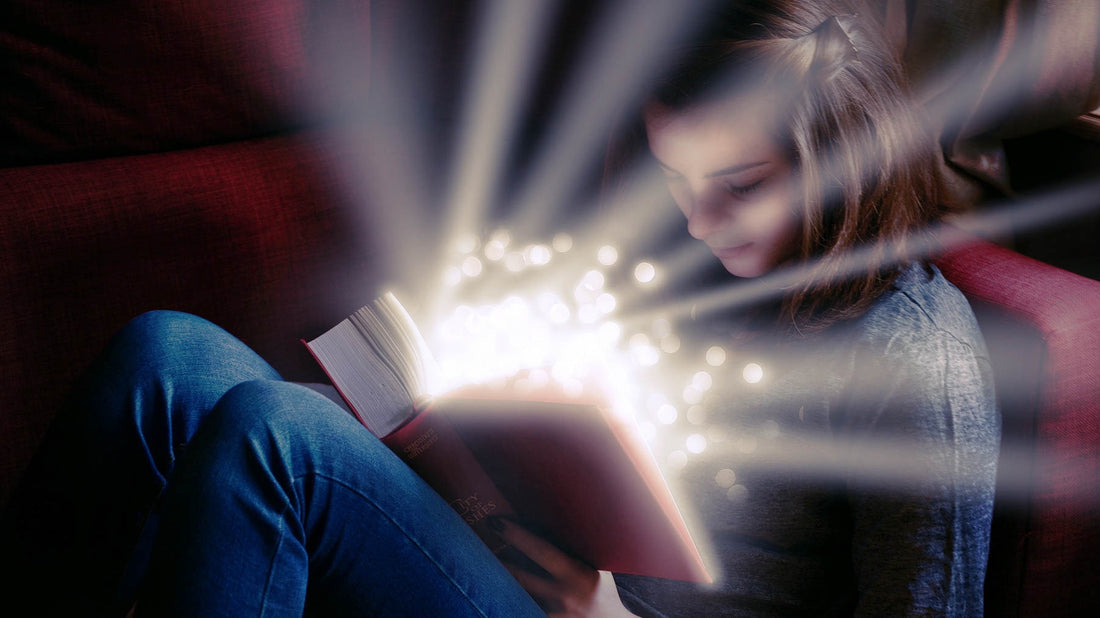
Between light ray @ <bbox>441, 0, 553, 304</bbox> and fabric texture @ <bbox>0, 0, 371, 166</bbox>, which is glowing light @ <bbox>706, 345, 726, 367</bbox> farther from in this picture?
fabric texture @ <bbox>0, 0, 371, 166</bbox>

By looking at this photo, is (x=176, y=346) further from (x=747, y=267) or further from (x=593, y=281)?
(x=747, y=267)

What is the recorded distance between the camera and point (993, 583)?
78cm

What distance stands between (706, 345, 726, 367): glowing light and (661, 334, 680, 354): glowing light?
0.28 ft

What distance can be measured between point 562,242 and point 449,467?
49 centimetres

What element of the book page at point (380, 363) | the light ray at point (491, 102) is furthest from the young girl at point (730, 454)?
the light ray at point (491, 102)

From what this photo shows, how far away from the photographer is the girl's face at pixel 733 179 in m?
0.72

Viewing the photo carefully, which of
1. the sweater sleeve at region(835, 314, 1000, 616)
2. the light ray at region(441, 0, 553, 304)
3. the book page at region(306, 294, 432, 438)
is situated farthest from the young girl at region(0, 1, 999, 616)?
the light ray at region(441, 0, 553, 304)

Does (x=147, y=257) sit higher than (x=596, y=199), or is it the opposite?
(x=596, y=199)

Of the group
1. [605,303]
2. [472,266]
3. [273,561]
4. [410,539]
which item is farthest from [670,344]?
[273,561]

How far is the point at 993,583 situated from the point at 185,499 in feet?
2.68

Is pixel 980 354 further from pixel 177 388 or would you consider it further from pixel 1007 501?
pixel 177 388

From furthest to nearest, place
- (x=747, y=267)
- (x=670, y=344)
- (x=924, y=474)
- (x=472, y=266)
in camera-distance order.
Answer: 1. (x=472, y=266)
2. (x=670, y=344)
3. (x=747, y=267)
4. (x=924, y=474)

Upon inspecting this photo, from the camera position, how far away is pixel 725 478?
0.76 m

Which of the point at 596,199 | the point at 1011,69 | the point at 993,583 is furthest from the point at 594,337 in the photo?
the point at 1011,69
